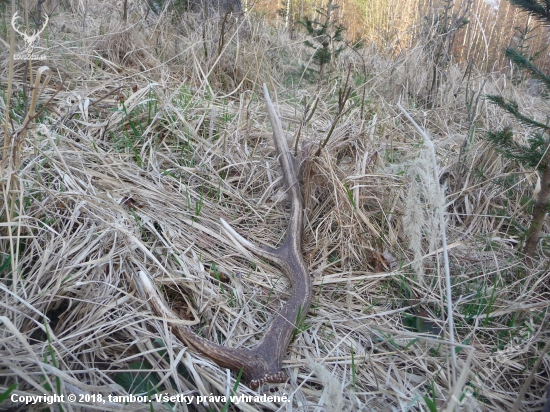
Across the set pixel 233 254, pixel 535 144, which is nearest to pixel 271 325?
pixel 233 254

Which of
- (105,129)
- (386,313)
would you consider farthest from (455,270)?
(105,129)

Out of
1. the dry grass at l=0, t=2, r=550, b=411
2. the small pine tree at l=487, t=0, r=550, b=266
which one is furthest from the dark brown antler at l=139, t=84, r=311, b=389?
the small pine tree at l=487, t=0, r=550, b=266

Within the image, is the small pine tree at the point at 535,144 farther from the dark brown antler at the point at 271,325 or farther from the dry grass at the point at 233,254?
the dark brown antler at the point at 271,325

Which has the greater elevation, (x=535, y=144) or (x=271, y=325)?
(x=535, y=144)

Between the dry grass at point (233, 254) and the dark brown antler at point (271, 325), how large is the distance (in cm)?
4

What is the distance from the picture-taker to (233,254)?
5.37 ft

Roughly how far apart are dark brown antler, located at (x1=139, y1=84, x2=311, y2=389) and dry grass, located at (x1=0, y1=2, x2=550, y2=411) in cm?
4

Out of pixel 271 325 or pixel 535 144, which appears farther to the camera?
pixel 535 144

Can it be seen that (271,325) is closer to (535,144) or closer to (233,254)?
(233,254)

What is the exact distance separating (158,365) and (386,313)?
0.81 metres

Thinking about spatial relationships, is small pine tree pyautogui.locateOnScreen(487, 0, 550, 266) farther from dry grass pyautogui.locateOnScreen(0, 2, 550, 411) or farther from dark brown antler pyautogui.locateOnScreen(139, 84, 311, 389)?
dark brown antler pyautogui.locateOnScreen(139, 84, 311, 389)

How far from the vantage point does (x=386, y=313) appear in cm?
149

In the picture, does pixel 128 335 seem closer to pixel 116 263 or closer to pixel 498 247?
pixel 116 263

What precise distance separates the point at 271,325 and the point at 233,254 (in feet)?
1.20
